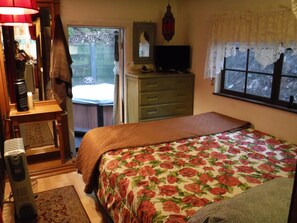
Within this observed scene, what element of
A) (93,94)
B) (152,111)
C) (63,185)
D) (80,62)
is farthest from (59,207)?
(80,62)

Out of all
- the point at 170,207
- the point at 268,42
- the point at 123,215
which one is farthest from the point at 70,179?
the point at 268,42

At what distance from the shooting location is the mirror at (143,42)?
12.7ft

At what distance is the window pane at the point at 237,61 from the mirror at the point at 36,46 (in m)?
2.28

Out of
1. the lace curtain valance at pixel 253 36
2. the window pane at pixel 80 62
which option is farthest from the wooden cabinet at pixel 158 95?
the window pane at pixel 80 62

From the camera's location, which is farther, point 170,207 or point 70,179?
point 70,179

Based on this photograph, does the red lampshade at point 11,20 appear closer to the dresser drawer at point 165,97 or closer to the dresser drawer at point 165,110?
the dresser drawer at point 165,97

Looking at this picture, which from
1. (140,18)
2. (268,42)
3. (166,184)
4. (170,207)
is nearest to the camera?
(170,207)

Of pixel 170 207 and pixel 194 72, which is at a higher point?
pixel 194 72

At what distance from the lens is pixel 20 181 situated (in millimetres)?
2268

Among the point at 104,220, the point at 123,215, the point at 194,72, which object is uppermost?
the point at 194,72

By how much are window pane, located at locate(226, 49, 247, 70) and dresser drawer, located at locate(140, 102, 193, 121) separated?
0.91 meters

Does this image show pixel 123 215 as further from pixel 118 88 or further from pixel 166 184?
pixel 118 88

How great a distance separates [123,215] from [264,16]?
2324 millimetres

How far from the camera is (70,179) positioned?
311 cm
